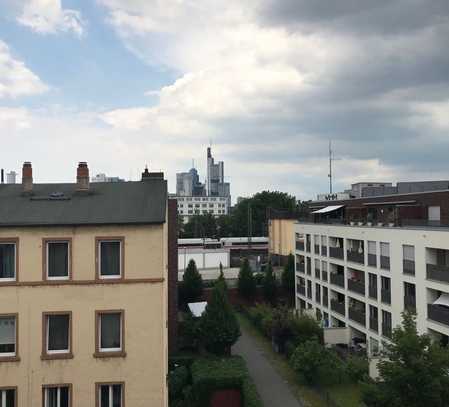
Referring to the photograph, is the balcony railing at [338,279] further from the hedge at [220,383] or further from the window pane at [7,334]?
the window pane at [7,334]

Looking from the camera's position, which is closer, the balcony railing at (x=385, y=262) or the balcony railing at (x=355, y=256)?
the balcony railing at (x=385, y=262)

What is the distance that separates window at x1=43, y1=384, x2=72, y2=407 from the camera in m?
19.4

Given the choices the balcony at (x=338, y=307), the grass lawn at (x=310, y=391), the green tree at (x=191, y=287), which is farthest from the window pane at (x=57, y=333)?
the green tree at (x=191, y=287)

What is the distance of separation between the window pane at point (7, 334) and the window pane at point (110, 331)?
11.5ft

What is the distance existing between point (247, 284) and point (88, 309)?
38.0 metres

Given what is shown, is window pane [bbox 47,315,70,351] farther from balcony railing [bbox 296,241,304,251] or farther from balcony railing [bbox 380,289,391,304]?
balcony railing [bbox 296,241,304,251]

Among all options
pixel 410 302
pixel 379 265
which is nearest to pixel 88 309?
pixel 410 302

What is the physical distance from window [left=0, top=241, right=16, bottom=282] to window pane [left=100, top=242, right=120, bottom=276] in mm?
3512

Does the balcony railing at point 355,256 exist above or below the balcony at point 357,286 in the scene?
above

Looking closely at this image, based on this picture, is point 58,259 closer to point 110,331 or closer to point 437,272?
point 110,331

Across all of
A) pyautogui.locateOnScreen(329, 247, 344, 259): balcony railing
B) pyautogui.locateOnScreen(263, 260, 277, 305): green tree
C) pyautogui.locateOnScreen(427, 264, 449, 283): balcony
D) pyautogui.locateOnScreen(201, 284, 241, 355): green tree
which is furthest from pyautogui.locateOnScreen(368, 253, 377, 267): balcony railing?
pyautogui.locateOnScreen(263, 260, 277, 305): green tree

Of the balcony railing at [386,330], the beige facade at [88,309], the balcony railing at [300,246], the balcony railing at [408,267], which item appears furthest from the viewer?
the balcony railing at [300,246]

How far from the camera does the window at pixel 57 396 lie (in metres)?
19.4

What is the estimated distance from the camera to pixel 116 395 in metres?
19.7
